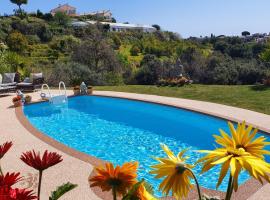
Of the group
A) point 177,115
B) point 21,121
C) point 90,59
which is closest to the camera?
point 21,121

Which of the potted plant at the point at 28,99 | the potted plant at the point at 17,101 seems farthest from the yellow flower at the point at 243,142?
the potted plant at the point at 28,99

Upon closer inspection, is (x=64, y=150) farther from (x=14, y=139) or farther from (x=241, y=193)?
(x=241, y=193)

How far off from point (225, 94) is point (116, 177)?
41.3ft

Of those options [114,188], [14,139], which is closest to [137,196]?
[114,188]

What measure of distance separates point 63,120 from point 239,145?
10573 millimetres

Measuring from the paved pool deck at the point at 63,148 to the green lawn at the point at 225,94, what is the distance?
0.59 meters

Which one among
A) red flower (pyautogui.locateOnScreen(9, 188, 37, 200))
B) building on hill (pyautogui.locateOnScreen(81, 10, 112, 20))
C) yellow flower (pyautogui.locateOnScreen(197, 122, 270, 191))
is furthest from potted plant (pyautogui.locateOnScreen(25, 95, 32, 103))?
building on hill (pyautogui.locateOnScreen(81, 10, 112, 20))

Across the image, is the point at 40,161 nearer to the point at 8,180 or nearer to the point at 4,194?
the point at 8,180

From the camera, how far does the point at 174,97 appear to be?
1325 cm

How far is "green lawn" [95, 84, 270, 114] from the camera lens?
36.9 feet

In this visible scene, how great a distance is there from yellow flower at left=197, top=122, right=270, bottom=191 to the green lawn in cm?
997

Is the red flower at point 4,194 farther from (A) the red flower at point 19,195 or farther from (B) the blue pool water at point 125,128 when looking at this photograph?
(B) the blue pool water at point 125,128

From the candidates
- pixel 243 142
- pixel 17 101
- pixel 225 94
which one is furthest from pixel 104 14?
pixel 243 142

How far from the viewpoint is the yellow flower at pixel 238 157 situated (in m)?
0.78
